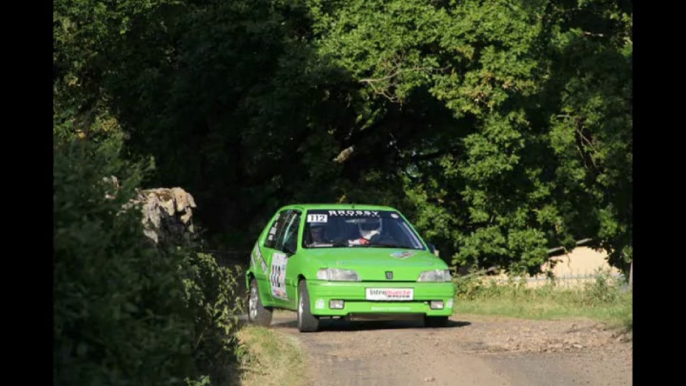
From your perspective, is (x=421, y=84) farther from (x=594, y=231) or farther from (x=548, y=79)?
(x=594, y=231)

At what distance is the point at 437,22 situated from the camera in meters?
30.3

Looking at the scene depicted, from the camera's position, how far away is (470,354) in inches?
590

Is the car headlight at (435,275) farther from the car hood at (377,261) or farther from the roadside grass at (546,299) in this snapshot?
the roadside grass at (546,299)

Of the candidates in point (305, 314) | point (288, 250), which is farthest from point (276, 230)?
point (305, 314)

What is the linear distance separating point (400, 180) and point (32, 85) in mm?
25967

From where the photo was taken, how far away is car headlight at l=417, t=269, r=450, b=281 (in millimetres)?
17797

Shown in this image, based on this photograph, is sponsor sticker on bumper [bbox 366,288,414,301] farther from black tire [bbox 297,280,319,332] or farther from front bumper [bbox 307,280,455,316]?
black tire [bbox 297,280,319,332]

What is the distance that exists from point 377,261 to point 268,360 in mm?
3897

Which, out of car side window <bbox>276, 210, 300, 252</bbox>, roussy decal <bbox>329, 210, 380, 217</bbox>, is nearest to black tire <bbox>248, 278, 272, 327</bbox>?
car side window <bbox>276, 210, 300, 252</bbox>

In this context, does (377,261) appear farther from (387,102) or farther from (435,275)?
(387,102)

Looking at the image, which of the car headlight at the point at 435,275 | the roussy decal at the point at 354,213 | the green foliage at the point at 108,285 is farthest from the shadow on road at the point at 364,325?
the green foliage at the point at 108,285

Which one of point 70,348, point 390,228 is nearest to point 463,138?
point 390,228

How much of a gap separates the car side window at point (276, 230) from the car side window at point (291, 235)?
0.18 m

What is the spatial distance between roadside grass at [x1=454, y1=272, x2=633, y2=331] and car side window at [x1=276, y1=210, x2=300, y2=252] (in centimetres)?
417
